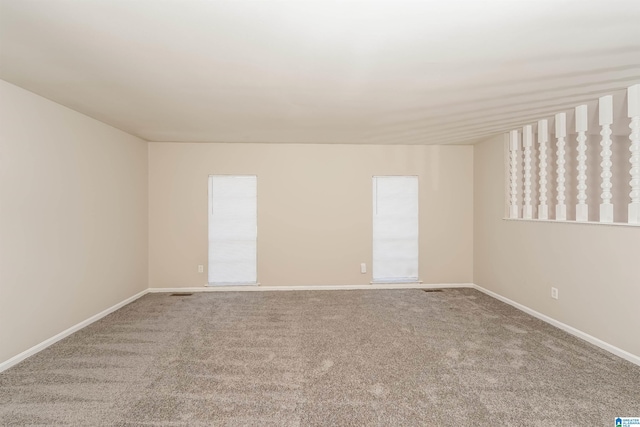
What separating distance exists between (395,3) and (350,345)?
2.86 meters

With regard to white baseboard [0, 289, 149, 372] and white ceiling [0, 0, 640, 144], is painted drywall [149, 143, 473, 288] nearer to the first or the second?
white baseboard [0, 289, 149, 372]

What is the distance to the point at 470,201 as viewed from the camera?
17.7 ft

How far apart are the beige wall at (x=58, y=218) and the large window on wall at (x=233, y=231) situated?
1.21 m

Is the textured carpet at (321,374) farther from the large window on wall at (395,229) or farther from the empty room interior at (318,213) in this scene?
the large window on wall at (395,229)

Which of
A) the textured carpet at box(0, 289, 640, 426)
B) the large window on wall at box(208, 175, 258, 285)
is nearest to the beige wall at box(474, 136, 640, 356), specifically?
the textured carpet at box(0, 289, 640, 426)

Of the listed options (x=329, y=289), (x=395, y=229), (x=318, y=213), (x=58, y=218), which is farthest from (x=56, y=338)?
(x=395, y=229)

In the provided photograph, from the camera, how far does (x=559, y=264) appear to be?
3582 millimetres

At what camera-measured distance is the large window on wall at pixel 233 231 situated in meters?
5.20

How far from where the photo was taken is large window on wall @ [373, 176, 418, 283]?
5.35 m

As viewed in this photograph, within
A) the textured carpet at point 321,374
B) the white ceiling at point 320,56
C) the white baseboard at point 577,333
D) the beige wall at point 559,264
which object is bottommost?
the textured carpet at point 321,374

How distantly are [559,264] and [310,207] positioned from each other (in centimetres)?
349

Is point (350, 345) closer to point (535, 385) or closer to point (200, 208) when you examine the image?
point (535, 385)

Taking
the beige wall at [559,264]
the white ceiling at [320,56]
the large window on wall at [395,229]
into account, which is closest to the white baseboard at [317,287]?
the large window on wall at [395,229]

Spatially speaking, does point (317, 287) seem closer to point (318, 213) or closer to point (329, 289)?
point (329, 289)
